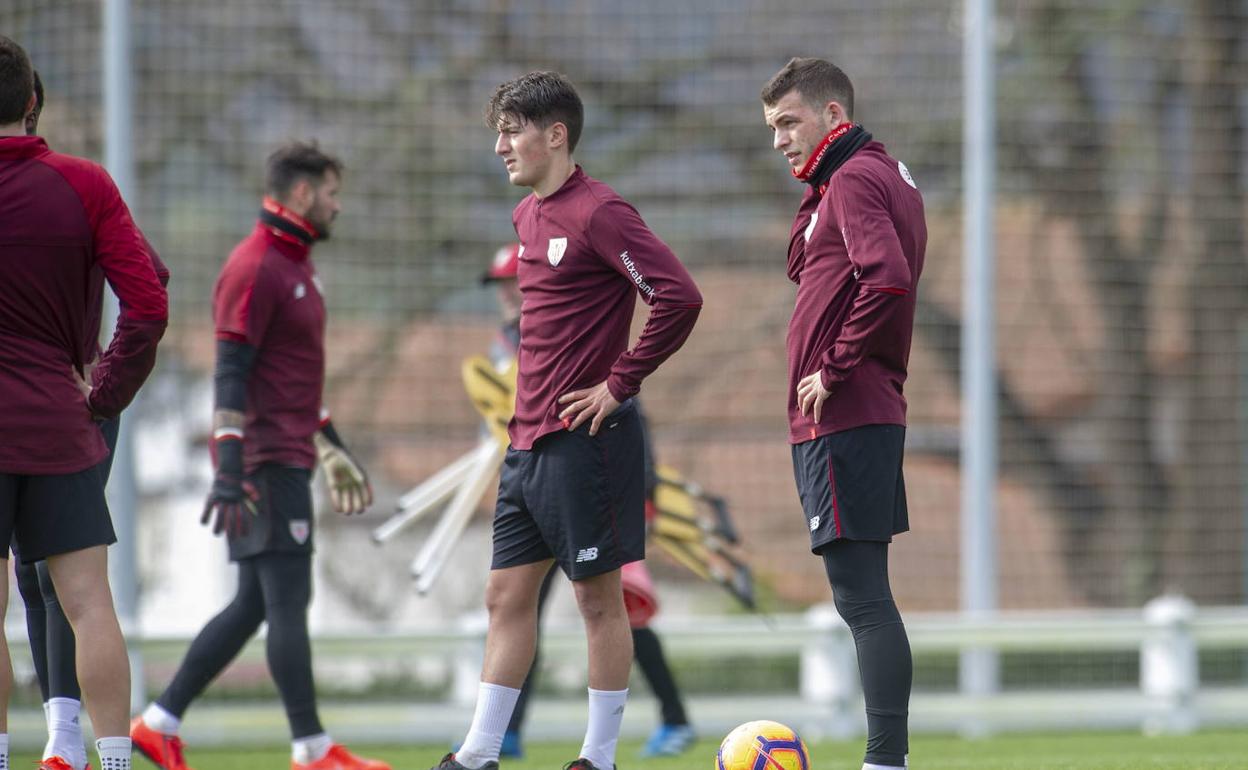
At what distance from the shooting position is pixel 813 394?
4594 millimetres

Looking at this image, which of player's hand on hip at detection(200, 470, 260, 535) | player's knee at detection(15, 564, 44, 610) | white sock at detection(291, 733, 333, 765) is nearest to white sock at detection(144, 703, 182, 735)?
white sock at detection(291, 733, 333, 765)

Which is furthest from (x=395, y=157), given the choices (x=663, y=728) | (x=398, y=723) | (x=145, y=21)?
(x=663, y=728)

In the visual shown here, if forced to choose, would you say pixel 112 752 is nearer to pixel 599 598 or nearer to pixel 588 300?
pixel 599 598

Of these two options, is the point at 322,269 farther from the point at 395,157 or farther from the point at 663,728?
the point at 663,728

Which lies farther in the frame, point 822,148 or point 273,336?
point 273,336

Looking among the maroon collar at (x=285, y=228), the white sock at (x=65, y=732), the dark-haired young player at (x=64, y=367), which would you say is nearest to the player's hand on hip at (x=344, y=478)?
the maroon collar at (x=285, y=228)

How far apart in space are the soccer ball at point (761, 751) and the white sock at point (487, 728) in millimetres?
628

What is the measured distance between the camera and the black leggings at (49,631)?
5184mm

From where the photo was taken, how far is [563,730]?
871 centimetres

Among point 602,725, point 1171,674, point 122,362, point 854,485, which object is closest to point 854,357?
point 854,485

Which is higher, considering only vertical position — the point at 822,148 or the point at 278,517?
the point at 822,148

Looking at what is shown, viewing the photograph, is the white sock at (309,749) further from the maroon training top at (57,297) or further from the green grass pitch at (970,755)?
the maroon training top at (57,297)

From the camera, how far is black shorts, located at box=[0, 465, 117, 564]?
450cm

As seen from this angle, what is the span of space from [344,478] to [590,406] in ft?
6.13
